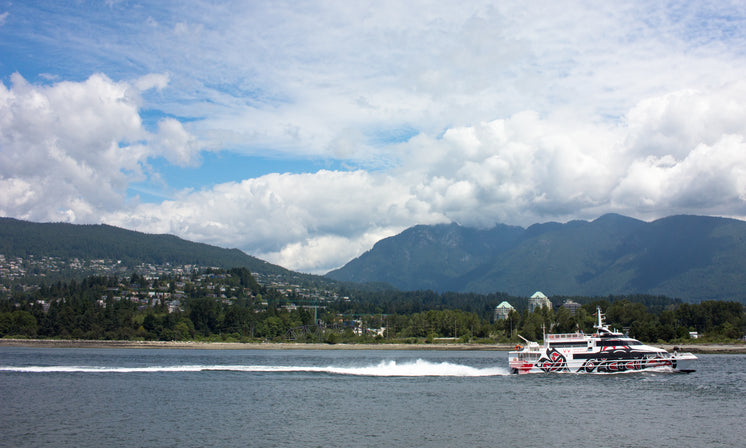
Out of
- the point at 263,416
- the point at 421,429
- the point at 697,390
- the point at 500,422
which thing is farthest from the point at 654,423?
the point at 263,416

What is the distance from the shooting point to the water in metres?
44.6

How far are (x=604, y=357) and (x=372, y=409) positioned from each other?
1678 inches

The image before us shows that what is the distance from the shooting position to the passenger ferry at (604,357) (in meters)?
85.9

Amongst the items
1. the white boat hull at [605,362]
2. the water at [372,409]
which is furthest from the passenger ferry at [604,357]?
the water at [372,409]

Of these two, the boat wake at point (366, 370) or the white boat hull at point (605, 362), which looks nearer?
the white boat hull at point (605, 362)

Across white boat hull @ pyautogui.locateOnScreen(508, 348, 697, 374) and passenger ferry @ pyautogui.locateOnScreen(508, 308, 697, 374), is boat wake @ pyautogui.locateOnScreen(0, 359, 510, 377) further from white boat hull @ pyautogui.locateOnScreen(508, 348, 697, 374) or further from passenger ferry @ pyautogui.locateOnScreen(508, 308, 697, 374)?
passenger ferry @ pyautogui.locateOnScreen(508, 308, 697, 374)

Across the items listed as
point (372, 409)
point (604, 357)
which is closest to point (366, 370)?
point (604, 357)

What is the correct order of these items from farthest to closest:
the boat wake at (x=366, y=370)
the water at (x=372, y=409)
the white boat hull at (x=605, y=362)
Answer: the boat wake at (x=366, y=370) < the white boat hull at (x=605, y=362) < the water at (x=372, y=409)

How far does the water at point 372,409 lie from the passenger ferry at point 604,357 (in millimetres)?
1824

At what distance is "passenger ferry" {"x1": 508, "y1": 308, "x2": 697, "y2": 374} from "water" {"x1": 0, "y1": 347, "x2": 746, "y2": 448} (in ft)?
5.98

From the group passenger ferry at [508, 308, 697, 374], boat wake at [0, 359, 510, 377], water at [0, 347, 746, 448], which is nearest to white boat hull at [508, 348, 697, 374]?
passenger ferry at [508, 308, 697, 374]

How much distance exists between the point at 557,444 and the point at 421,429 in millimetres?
10600

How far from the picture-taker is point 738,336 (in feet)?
570

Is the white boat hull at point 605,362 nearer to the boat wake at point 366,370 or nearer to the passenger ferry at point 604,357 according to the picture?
the passenger ferry at point 604,357
